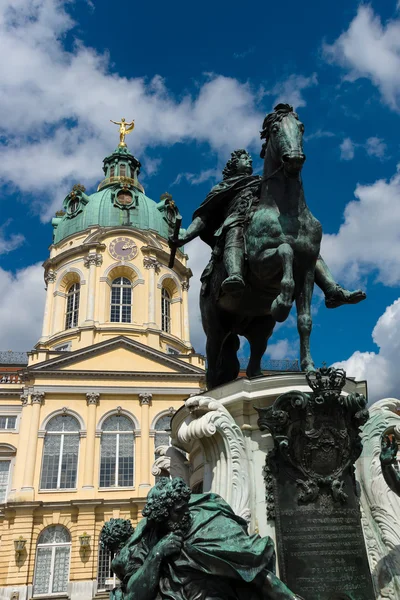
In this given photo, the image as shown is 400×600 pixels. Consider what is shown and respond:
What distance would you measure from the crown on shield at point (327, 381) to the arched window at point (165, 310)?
33.8m

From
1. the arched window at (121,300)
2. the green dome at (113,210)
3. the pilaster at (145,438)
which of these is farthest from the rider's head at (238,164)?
the green dome at (113,210)

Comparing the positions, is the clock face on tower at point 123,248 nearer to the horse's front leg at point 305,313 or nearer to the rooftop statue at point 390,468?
the horse's front leg at point 305,313

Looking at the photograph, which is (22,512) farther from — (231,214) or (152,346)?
(231,214)

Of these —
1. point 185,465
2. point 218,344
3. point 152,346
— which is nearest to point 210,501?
point 185,465

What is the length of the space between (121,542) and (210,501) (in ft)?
2.02

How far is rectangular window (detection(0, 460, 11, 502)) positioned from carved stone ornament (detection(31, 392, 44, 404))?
3.81 m

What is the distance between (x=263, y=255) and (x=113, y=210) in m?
37.5

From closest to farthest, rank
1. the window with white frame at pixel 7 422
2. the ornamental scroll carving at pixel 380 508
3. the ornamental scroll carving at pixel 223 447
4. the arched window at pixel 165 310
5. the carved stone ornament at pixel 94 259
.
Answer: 1. the ornamental scroll carving at pixel 380 508
2. the ornamental scroll carving at pixel 223 447
3. the window with white frame at pixel 7 422
4. the carved stone ornament at pixel 94 259
5. the arched window at pixel 165 310

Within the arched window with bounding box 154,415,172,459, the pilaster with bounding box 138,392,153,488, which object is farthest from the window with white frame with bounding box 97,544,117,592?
the arched window with bounding box 154,415,172,459

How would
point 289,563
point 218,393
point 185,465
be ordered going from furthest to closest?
point 185,465
point 218,393
point 289,563

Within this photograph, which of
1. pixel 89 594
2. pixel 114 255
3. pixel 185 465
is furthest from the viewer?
pixel 114 255

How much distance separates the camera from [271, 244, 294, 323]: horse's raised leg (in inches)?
177

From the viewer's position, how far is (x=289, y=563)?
12.2 feet

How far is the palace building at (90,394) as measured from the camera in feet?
89.7
